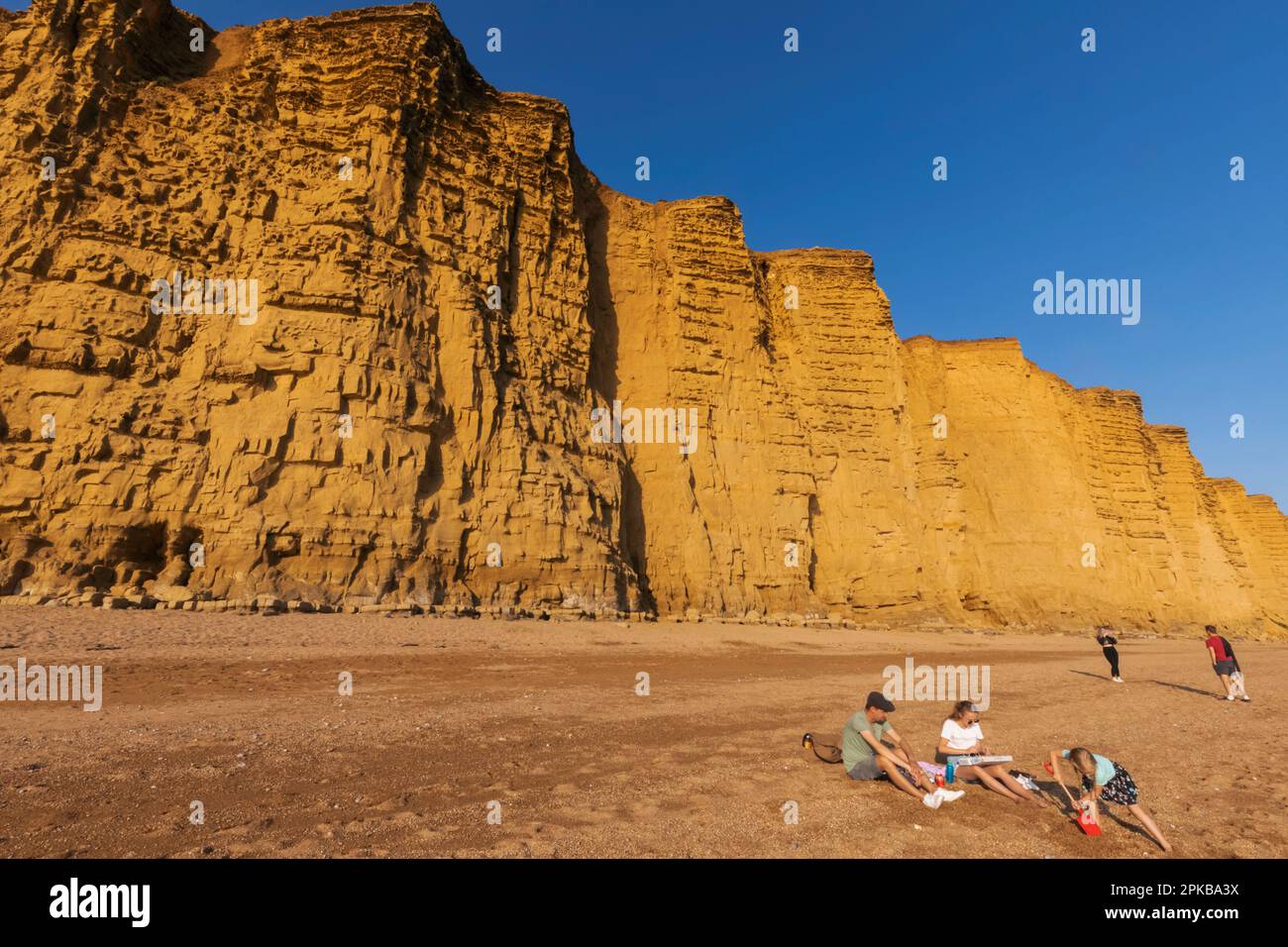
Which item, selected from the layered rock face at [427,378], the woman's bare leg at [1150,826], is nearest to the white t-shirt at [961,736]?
the woman's bare leg at [1150,826]

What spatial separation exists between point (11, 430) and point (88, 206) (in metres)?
7.20

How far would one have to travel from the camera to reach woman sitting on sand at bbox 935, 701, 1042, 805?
4.82 meters

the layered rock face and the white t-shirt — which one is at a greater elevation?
the layered rock face

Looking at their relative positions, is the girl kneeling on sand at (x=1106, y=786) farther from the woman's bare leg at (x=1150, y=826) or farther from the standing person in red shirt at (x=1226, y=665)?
the standing person in red shirt at (x=1226, y=665)

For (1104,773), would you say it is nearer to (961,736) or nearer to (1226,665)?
(961,736)

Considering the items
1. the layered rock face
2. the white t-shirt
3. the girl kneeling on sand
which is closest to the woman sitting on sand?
the white t-shirt

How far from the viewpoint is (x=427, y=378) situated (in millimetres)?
20625

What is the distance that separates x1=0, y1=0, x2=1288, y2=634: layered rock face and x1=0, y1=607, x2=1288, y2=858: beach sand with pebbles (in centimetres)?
588

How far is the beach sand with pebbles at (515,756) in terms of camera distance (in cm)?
370

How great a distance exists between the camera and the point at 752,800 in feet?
14.8

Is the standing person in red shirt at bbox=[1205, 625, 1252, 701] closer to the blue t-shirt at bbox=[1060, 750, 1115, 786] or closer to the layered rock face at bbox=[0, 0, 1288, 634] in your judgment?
the blue t-shirt at bbox=[1060, 750, 1115, 786]

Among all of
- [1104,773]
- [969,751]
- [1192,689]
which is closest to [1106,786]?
[1104,773]

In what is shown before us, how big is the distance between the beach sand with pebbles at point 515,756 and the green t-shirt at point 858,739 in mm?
268

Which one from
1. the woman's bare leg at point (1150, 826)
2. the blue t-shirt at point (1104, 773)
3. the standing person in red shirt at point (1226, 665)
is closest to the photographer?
the woman's bare leg at point (1150, 826)
